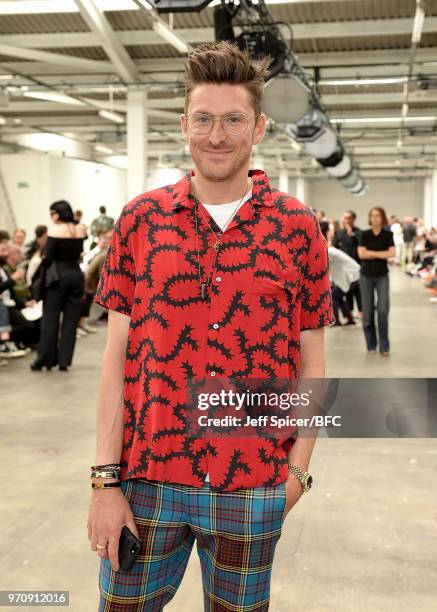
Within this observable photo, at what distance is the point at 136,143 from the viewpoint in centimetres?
1475

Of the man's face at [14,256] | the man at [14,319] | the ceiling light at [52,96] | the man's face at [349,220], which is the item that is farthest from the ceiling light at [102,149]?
the man at [14,319]

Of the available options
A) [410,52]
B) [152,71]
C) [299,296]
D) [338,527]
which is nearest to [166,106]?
[152,71]

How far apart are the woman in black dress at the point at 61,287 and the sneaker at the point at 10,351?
25.4 inches

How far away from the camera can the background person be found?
26.3ft

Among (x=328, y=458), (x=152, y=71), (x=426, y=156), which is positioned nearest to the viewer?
(x=328, y=458)

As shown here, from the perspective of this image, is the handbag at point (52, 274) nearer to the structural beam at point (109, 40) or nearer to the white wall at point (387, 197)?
the structural beam at point (109, 40)

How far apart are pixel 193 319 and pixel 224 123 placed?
0.34 metres

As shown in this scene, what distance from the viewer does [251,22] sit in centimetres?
779

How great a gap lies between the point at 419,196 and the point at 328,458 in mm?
35364

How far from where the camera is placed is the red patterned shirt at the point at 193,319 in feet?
4.34

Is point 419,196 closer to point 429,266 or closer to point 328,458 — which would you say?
point 429,266

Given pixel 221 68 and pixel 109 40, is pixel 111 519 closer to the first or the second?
pixel 221 68

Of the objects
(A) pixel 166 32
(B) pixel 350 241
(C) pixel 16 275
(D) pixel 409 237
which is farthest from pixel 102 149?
(C) pixel 16 275

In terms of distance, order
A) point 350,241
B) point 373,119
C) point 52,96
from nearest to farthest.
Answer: point 350,241
point 52,96
point 373,119
